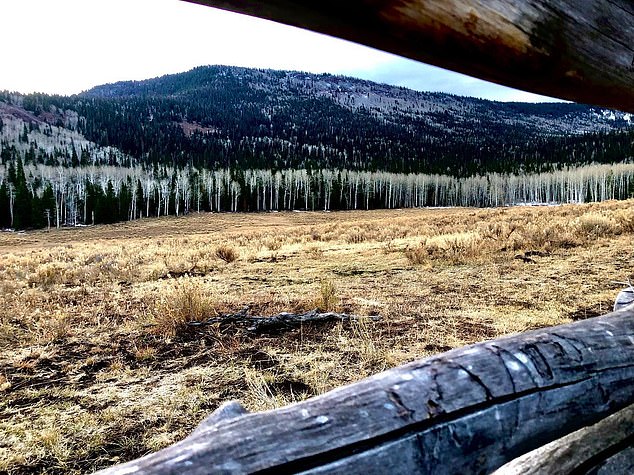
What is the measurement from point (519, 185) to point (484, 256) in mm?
85798

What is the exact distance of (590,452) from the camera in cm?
152

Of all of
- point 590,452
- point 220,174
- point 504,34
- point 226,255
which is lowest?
point 226,255

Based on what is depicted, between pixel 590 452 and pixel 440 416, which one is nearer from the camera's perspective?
pixel 440 416

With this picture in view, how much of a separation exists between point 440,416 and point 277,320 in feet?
16.5

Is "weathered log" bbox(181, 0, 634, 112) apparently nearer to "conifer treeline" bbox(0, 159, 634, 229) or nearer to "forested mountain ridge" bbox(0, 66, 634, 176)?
"conifer treeline" bbox(0, 159, 634, 229)

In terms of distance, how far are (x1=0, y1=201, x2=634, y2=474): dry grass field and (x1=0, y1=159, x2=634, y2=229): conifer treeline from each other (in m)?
55.0

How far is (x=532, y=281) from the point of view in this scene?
7637 millimetres

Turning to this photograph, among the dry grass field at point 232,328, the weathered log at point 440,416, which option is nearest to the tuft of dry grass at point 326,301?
the dry grass field at point 232,328

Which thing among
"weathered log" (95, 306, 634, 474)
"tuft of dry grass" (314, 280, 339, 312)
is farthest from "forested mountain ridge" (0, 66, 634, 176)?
"weathered log" (95, 306, 634, 474)

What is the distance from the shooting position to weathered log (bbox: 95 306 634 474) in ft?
3.36

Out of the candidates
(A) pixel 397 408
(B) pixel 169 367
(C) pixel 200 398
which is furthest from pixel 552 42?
(B) pixel 169 367

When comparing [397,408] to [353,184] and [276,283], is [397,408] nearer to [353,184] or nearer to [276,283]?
[276,283]

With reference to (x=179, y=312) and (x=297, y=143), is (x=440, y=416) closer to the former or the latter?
(x=179, y=312)

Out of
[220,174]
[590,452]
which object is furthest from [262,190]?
[590,452]
